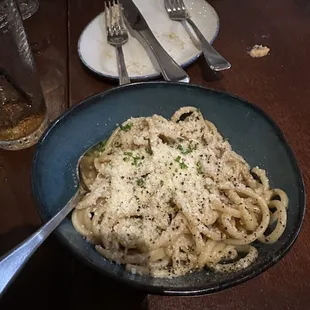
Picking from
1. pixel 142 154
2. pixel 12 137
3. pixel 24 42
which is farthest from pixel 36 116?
pixel 142 154

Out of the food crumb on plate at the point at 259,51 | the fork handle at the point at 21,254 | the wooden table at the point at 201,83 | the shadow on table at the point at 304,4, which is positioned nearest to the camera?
the fork handle at the point at 21,254

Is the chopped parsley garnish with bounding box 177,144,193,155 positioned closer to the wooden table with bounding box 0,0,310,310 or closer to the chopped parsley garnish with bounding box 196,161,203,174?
the chopped parsley garnish with bounding box 196,161,203,174

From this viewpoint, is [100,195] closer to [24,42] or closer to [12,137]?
[12,137]

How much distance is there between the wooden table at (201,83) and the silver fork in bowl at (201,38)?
61 millimetres

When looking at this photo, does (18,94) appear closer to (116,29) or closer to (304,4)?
(116,29)

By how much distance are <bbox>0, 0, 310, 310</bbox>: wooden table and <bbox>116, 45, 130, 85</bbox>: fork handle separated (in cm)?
7

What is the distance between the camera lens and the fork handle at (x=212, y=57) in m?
1.28

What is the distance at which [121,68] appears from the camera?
130 centimetres

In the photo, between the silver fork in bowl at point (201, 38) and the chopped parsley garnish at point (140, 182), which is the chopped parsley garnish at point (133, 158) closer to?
the chopped parsley garnish at point (140, 182)

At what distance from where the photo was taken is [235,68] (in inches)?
54.2

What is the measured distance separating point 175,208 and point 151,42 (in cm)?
62

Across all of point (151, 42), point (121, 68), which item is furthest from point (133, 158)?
point (151, 42)

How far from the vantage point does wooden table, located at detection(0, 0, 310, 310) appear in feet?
2.92

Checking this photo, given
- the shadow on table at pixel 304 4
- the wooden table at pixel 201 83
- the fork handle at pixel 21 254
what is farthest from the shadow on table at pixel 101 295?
the shadow on table at pixel 304 4
